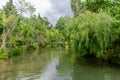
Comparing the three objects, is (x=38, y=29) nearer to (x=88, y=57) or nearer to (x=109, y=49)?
(x=88, y=57)

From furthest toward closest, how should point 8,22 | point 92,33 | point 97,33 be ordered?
point 8,22 → point 92,33 → point 97,33

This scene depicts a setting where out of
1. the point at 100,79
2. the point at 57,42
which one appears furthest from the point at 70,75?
the point at 57,42

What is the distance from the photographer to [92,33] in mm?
23328

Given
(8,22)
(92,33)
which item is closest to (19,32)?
(8,22)

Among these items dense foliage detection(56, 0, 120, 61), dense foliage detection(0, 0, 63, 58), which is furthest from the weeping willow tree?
dense foliage detection(0, 0, 63, 58)

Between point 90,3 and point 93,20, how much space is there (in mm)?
8211

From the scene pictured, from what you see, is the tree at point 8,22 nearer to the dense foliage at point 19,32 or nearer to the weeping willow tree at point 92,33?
the dense foliage at point 19,32

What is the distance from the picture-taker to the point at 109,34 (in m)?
22.8

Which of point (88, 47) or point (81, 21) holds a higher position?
point (81, 21)

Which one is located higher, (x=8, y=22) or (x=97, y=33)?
(x=8, y=22)

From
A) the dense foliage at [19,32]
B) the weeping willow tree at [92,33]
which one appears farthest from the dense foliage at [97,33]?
the dense foliage at [19,32]

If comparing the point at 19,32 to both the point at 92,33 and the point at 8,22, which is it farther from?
the point at 92,33

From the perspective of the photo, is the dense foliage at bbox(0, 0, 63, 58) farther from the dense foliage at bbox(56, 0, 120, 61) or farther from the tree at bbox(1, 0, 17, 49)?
the dense foliage at bbox(56, 0, 120, 61)

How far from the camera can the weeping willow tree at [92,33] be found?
22.5 meters
